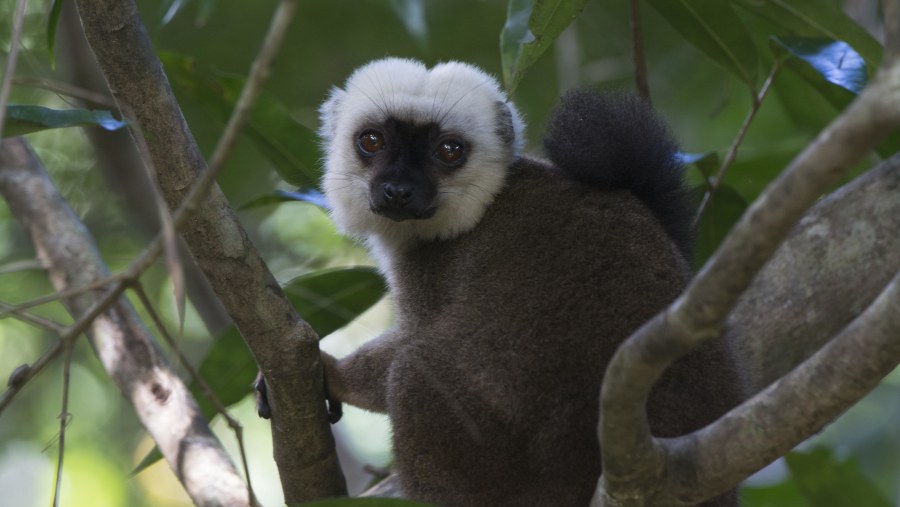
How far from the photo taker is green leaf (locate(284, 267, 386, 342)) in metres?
5.36

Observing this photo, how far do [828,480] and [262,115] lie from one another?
360cm

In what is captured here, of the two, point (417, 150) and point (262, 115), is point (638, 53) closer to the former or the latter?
point (417, 150)

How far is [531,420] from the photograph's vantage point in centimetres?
381

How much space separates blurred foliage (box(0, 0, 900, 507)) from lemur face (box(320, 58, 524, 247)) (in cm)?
30

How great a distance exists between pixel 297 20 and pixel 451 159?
5.00 m

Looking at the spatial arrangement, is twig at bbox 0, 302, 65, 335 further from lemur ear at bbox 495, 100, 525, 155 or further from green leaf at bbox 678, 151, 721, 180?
green leaf at bbox 678, 151, 721, 180

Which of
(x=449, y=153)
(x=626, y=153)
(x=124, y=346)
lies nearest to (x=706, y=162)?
(x=626, y=153)

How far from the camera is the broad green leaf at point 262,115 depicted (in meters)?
5.38

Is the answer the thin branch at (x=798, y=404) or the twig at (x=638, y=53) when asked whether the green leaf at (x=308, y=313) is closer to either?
the twig at (x=638, y=53)

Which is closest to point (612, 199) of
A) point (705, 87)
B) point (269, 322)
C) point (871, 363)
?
point (269, 322)

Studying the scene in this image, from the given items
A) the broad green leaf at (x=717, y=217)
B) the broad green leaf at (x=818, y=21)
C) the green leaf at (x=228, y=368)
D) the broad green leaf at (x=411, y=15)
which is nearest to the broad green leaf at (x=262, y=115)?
the broad green leaf at (x=411, y=15)

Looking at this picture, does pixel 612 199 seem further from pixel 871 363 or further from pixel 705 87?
pixel 705 87

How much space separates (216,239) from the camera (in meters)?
3.56

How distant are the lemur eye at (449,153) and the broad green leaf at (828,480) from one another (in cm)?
234
